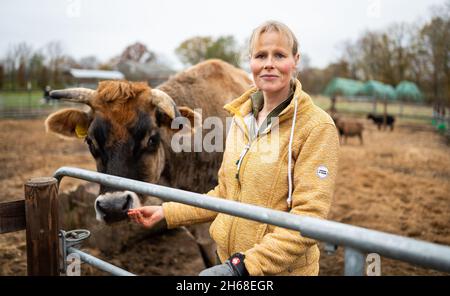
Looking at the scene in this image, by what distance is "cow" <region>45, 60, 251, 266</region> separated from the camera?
9.41 feet

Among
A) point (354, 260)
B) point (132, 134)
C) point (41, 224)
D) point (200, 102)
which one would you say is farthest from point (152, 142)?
point (354, 260)

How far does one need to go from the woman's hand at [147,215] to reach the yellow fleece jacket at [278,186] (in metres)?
0.05

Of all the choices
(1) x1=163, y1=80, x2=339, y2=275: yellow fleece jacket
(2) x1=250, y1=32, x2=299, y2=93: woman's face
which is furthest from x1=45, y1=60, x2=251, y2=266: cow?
(2) x1=250, y1=32, x2=299, y2=93: woman's face

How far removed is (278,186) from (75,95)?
2.53m

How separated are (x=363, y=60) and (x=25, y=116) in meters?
33.8

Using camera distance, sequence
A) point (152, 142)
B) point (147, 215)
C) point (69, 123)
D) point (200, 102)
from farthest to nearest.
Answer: point (200, 102) → point (69, 123) → point (152, 142) → point (147, 215)

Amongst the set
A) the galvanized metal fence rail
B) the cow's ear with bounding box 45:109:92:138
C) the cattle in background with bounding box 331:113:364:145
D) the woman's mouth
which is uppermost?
the woman's mouth

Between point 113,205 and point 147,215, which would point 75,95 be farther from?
point 147,215

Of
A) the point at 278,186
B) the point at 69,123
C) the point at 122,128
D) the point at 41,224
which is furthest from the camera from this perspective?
the point at 69,123

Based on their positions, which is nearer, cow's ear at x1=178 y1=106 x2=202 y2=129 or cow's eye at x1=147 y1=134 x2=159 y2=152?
cow's eye at x1=147 y1=134 x2=159 y2=152

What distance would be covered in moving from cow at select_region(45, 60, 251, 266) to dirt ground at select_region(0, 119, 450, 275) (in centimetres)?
131

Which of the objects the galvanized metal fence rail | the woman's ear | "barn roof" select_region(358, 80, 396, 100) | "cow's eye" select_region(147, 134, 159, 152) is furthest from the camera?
"barn roof" select_region(358, 80, 396, 100)

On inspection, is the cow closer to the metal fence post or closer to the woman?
the woman

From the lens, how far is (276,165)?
161 cm
